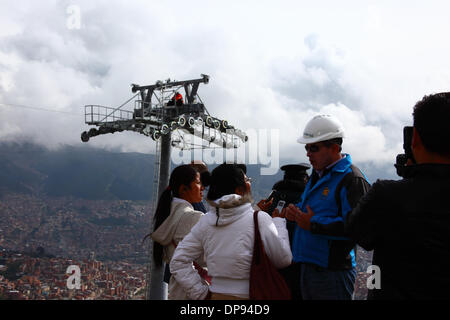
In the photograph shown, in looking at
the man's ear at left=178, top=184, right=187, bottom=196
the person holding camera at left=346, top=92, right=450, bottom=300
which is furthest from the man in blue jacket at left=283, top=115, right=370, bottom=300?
the man's ear at left=178, top=184, right=187, bottom=196

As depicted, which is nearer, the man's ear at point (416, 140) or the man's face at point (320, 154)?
the man's ear at point (416, 140)

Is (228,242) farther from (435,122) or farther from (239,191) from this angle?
(435,122)

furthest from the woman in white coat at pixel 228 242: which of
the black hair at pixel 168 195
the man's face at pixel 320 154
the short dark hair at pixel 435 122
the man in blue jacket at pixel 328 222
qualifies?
the short dark hair at pixel 435 122

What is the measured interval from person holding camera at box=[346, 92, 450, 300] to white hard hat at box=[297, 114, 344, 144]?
1.27 m

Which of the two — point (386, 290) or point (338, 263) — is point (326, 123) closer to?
point (338, 263)

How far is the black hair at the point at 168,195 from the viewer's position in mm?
4445

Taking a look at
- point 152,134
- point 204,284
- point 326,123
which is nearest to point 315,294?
point 204,284

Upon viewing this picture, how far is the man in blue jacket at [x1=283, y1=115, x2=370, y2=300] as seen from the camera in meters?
3.38

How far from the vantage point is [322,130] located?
3.71 meters

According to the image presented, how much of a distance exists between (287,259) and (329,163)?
3.19 ft

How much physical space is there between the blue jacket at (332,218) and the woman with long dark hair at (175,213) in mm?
1254

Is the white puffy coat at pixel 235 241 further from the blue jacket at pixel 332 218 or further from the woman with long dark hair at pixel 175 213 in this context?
the woman with long dark hair at pixel 175 213

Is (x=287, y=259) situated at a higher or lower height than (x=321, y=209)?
lower
